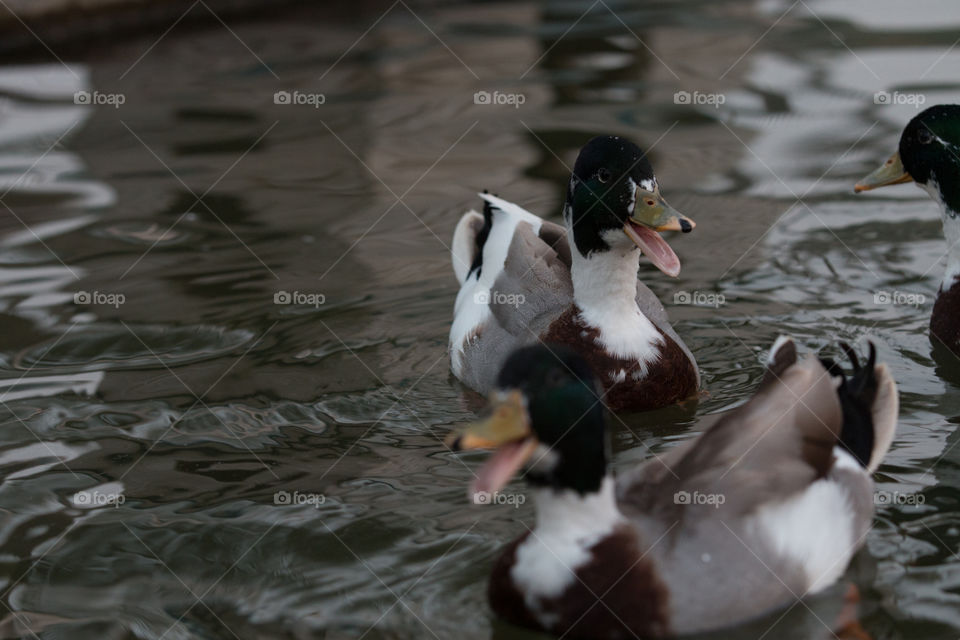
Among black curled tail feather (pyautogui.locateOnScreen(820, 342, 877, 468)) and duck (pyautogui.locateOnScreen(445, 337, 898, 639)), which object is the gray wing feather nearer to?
duck (pyautogui.locateOnScreen(445, 337, 898, 639))

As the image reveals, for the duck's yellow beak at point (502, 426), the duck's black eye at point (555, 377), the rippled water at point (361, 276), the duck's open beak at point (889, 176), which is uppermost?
the duck's black eye at point (555, 377)

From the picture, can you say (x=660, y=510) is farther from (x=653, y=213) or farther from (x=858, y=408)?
(x=653, y=213)

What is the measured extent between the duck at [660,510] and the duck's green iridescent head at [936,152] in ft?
8.11

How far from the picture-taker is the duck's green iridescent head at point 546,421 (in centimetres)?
409

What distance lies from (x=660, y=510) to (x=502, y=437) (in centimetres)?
67

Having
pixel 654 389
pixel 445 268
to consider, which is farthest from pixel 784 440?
pixel 445 268

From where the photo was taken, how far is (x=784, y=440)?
14.8 ft

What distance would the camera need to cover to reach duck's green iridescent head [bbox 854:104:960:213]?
6668 millimetres

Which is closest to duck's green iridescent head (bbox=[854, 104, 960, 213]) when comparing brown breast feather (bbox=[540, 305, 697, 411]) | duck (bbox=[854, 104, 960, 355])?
duck (bbox=[854, 104, 960, 355])

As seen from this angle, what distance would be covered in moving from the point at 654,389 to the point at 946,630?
197cm

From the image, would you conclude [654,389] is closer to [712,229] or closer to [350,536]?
[350,536]

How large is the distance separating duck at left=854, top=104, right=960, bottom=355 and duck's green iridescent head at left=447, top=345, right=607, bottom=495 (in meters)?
3.01

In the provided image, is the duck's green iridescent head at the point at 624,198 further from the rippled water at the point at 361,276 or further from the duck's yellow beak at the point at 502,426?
the duck's yellow beak at the point at 502,426

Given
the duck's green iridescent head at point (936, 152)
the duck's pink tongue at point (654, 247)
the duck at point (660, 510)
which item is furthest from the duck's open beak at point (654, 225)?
the duck's green iridescent head at point (936, 152)
